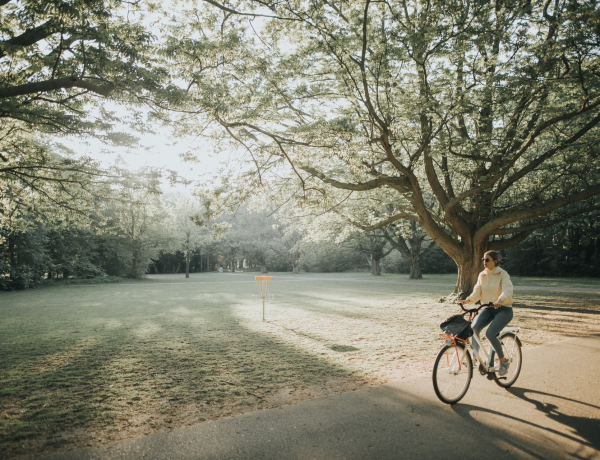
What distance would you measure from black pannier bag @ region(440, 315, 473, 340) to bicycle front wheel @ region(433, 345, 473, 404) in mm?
163

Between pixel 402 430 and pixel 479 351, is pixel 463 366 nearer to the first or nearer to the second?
pixel 479 351

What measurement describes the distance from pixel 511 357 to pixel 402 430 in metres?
2.42

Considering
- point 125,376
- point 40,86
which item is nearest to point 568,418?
point 125,376

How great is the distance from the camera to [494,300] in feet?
16.4

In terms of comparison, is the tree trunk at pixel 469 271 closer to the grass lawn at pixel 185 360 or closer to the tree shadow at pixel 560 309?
the tree shadow at pixel 560 309

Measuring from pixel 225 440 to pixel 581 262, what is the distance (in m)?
39.9

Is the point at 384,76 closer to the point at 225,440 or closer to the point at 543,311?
the point at 543,311

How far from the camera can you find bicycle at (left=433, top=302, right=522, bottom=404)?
430 centimetres

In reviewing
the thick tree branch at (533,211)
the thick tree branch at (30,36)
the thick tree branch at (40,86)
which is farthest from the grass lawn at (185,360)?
the thick tree branch at (30,36)

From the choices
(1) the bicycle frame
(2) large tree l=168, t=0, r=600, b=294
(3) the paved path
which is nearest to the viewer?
(3) the paved path

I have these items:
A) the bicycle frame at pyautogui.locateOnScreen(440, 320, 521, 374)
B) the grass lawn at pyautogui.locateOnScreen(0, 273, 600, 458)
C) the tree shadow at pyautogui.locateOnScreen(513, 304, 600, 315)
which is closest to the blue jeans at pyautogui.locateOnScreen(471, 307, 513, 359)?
the bicycle frame at pyautogui.locateOnScreen(440, 320, 521, 374)

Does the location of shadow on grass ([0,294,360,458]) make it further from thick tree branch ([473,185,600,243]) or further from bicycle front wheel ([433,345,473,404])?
thick tree branch ([473,185,600,243])

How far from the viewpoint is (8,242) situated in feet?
76.3

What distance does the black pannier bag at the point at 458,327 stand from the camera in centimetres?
449
